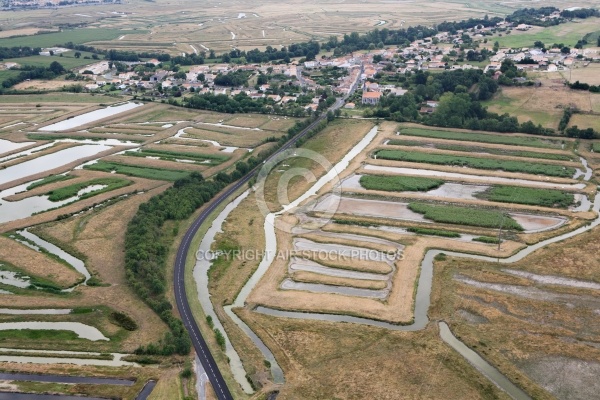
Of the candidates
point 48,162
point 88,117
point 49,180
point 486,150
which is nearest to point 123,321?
point 49,180

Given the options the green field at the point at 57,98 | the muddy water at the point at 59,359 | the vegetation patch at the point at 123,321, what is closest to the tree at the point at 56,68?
the green field at the point at 57,98

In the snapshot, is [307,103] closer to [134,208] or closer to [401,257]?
[134,208]

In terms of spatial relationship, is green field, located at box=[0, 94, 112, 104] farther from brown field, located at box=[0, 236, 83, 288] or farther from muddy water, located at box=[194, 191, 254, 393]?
brown field, located at box=[0, 236, 83, 288]

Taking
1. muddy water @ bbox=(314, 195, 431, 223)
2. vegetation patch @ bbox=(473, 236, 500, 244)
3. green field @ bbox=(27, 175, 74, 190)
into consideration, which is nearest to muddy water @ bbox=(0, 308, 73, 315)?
muddy water @ bbox=(314, 195, 431, 223)

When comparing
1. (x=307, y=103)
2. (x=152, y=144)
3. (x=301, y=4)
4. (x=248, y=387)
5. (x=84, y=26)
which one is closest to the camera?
(x=248, y=387)

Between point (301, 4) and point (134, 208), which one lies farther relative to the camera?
point (301, 4)

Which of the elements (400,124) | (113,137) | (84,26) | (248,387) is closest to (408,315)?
(248,387)

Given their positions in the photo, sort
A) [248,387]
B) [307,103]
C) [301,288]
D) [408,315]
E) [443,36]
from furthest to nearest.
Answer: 1. [443,36]
2. [307,103]
3. [301,288]
4. [408,315]
5. [248,387]

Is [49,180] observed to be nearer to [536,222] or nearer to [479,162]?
[479,162]
